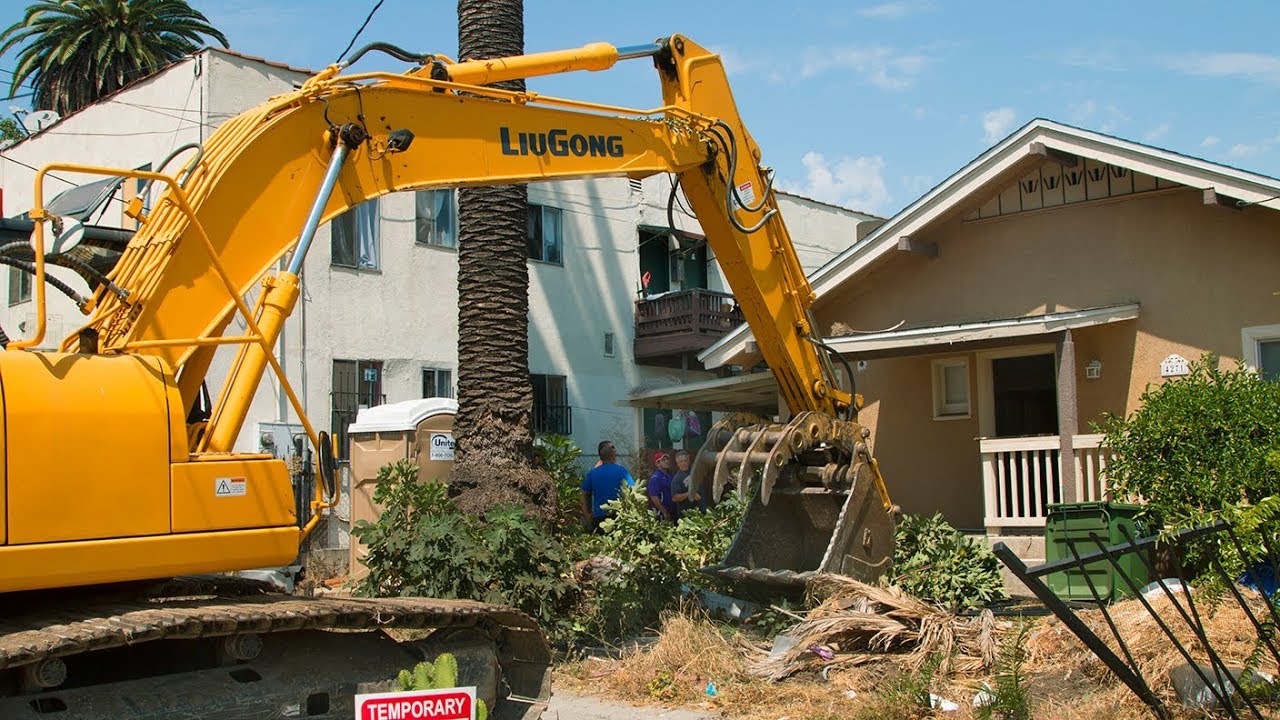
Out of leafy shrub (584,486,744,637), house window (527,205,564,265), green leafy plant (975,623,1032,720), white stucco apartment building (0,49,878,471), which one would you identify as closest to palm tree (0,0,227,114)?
white stucco apartment building (0,49,878,471)

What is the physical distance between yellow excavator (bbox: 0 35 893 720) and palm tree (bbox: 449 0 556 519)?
127 inches

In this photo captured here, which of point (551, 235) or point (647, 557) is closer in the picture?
point (647, 557)

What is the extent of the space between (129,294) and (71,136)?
18.0 metres

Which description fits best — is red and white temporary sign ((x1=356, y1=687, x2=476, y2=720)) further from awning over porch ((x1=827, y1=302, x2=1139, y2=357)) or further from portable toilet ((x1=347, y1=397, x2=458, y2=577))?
awning over porch ((x1=827, y1=302, x2=1139, y2=357))

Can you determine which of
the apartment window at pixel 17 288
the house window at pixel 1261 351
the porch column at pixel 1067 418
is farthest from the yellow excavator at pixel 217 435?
the apartment window at pixel 17 288

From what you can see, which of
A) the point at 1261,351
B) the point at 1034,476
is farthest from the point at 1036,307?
the point at 1261,351

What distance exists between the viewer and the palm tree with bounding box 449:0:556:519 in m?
11.2

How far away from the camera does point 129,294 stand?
5879 millimetres

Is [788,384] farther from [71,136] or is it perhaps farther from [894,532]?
[71,136]

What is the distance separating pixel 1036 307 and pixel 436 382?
445 inches

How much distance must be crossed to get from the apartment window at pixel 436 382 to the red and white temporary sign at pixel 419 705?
54.7 feet

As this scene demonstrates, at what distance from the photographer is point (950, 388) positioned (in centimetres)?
1531

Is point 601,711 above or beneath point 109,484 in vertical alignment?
beneath

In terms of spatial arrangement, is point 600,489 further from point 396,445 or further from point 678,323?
point 678,323
